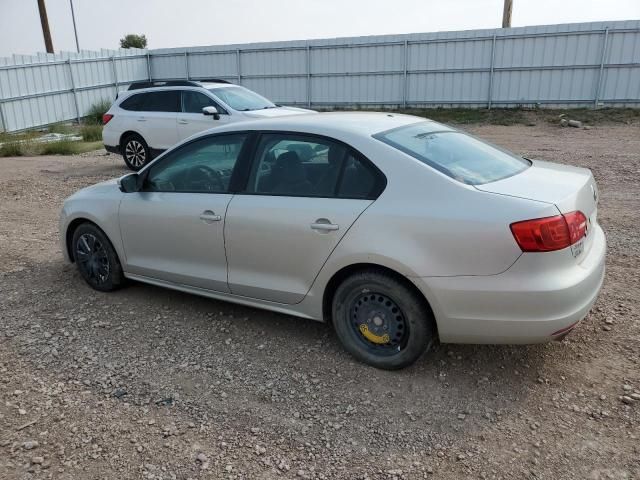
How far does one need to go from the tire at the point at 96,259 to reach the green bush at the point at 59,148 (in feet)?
35.3

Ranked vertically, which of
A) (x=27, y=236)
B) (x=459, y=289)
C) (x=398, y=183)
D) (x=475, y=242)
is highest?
(x=398, y=183)

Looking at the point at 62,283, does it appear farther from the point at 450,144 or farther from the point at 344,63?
the point at 344,63

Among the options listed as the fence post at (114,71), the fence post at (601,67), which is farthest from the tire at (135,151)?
the fence post at (601,67)

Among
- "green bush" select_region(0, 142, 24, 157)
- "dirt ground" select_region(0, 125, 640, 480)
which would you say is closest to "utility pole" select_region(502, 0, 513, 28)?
"green bush" select_region(0, 142, 24, 157)

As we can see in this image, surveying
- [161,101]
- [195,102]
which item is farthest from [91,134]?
[195,102]

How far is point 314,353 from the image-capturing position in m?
3.95

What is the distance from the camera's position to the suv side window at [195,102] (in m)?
10.9

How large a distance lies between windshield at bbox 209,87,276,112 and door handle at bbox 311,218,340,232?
7.72 metres

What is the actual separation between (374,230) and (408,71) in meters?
18.8

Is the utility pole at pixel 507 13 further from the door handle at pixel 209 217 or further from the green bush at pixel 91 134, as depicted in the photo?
the door handle at pixel 209 217

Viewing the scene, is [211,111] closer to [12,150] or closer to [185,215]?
[185,215]

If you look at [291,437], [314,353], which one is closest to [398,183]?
[314,353]

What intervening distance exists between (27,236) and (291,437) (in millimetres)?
5433

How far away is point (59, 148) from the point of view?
48.6ft
